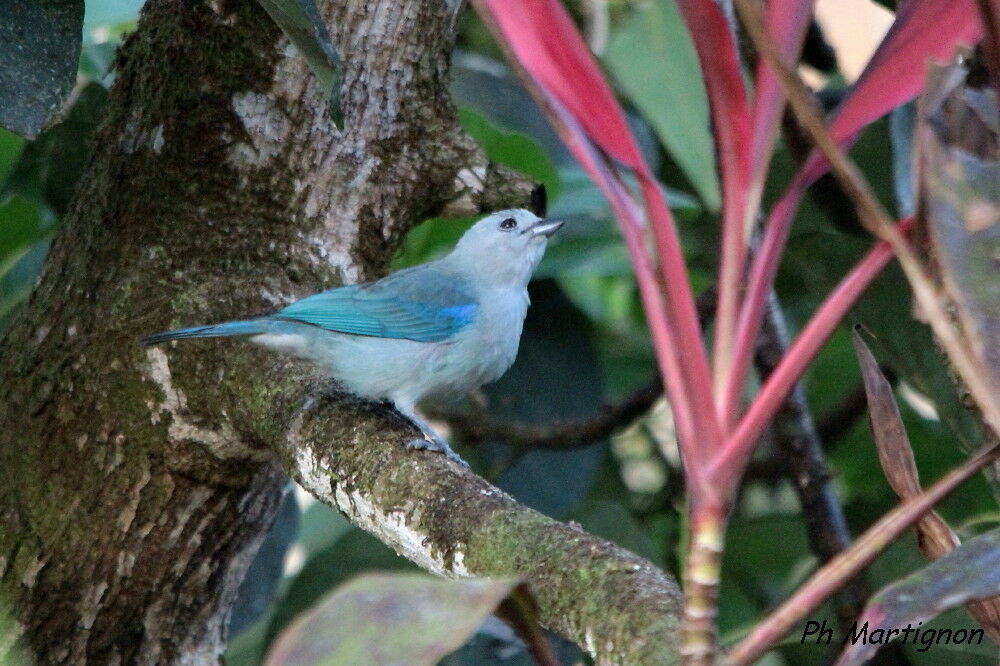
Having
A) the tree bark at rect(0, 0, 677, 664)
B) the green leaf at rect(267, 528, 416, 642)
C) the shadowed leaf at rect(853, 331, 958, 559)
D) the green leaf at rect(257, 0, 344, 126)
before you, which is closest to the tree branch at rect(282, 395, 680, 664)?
the tree bark at rect(0, 0, 677, 664)

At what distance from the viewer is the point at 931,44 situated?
1.02m

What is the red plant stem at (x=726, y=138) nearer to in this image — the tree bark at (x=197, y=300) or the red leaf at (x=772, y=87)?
the red leaf at (x=772, y=87)

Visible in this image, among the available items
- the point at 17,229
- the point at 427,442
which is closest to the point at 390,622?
the point at 427,442

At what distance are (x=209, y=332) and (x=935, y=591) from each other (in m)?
1.34

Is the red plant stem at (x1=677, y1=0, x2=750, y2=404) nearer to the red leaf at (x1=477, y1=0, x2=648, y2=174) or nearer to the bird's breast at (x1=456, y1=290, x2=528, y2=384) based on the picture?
the red leaf at (x1=477, y1=0, x2=648, y2=174)

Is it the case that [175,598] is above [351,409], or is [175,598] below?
below

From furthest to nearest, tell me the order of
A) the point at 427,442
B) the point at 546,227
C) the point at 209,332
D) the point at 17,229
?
1. the point at 546,227
2. the point at 17,229
3. the point at 209,332
4. the point at 427,442

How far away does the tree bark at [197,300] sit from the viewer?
183 cm

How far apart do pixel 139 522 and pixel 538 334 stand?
1.43 m

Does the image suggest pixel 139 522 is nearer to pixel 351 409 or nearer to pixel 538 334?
pixel 351 409

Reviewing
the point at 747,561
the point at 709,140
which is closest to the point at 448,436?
the point at 747,561

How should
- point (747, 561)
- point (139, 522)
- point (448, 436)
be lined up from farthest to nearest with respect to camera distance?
point (448, 436), point (747, 561), point (139, 522)

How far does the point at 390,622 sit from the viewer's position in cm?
73

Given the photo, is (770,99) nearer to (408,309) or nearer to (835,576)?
(835,576)
